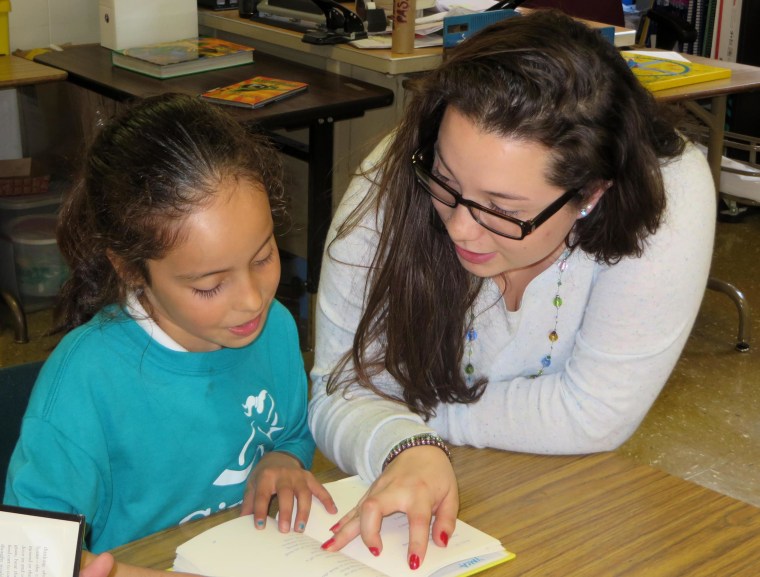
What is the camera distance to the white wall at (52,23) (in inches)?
121

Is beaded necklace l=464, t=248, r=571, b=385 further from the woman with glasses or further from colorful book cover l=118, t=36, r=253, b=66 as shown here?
colorful book cover l=118, t=36, r=253, b=66

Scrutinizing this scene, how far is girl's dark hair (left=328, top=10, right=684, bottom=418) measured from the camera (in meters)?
1.08

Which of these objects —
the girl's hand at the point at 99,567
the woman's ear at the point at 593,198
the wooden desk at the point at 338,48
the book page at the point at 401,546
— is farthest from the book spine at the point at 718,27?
the girl's hand at the point at 99,567

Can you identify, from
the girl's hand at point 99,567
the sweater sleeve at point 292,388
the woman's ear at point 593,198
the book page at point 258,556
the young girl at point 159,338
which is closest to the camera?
the girl's hand at point 99,567

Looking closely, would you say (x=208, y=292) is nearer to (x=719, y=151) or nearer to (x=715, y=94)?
(x=715, y=94)

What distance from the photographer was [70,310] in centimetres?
121

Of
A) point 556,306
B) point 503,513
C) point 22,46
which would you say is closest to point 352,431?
point 503,513

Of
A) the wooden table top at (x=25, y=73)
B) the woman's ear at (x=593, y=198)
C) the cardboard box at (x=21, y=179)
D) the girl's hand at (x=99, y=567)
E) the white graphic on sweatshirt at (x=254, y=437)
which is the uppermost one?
the woman's ear at (x=593, y=198)

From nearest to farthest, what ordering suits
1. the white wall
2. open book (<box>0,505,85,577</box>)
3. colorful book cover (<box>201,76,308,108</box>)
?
open book (<box>0,505,85,577</box>), colorful book cover (<box>201,76,308,108</box>), the white wall

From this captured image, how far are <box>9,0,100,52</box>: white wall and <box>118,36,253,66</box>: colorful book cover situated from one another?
0.58 m

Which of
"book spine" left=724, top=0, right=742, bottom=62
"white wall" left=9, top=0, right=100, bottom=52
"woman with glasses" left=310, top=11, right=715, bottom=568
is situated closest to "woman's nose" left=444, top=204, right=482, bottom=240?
"woman with glasses" left=310, top=11, right=715, bottom=568

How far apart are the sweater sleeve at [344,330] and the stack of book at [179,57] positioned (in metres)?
1.36

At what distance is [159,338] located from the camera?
1.15 meters

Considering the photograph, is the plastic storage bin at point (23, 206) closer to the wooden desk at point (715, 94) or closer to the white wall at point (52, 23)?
the white wall at point (52, 23)
